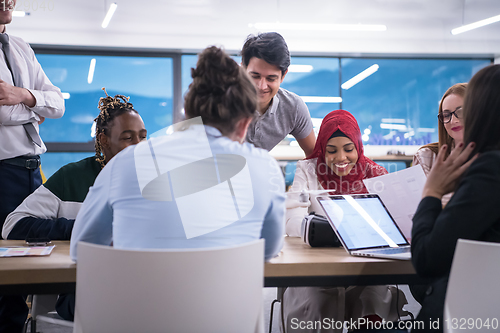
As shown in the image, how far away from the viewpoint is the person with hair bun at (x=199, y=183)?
2.88 feet

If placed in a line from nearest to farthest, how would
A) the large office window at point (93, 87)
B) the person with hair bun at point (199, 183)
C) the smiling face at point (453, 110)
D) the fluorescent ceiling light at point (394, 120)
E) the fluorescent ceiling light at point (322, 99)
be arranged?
the person with hair bun at point (199, 183)
the smiling face at point (453, 110)
the large office window at point (93, 87)
the fluorescent ceiling light at point (322, 99)
the fluorescent ceiling light at point (394, 120)

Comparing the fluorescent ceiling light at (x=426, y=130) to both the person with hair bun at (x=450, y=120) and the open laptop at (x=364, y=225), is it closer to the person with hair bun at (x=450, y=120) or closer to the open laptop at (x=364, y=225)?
the person with hair bun at (x=450, y=120)

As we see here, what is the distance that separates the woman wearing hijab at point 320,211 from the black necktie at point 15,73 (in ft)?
4.08

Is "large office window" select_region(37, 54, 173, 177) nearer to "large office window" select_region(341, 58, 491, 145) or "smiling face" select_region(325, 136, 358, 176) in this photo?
"large office window" select_region(341, 58, 491, 145)

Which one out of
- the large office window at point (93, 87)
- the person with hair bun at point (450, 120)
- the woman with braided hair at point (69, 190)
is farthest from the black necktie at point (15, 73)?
the large office window at point (93, 87)

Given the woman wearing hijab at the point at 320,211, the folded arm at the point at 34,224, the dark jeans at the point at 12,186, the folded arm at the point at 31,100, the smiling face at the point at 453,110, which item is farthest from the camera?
the smiling face at the point at 453,110

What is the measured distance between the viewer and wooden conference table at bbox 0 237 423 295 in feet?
3.32

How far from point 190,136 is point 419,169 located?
2.98ft

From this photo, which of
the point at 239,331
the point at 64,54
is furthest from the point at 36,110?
the point at 64,54

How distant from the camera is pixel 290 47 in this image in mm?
5418

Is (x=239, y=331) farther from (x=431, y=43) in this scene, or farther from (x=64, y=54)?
(x=431, y=43)

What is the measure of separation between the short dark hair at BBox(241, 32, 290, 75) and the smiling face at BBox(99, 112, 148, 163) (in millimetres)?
616

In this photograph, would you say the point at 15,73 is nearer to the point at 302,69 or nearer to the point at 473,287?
the point at 473,287

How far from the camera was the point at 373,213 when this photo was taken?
1.36 m
